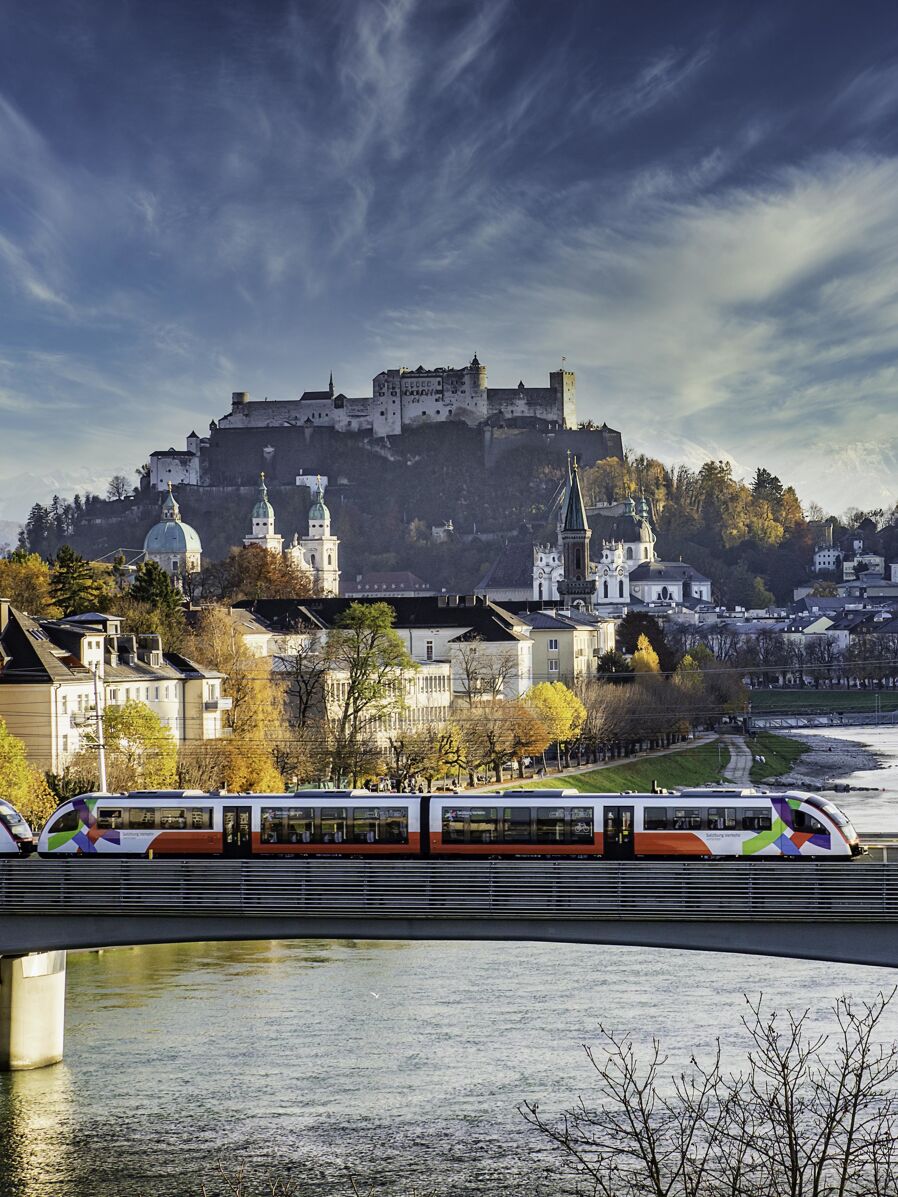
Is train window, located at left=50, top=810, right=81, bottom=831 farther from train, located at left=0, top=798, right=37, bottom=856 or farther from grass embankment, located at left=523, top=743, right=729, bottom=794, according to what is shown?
grass embankment, located at left=523, top=743, right=729, bottom=794

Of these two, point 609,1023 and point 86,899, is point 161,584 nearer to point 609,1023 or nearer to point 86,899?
point 609,1023

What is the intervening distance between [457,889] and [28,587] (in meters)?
71.3

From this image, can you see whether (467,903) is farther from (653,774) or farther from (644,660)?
(644,660)

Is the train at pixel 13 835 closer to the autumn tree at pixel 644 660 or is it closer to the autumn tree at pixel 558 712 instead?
the autumn tree at pixel 558 712

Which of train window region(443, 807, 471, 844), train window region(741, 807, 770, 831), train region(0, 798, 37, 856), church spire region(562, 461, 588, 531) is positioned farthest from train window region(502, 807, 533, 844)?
church spire region(562, 461, 588, 531)

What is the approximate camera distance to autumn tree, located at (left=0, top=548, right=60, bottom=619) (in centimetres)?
9112

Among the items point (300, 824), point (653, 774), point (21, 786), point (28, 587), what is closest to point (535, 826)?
point (300, 824)

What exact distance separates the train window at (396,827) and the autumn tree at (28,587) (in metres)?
57.1

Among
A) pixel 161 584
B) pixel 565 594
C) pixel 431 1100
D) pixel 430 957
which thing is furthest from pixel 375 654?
pixel 565 594

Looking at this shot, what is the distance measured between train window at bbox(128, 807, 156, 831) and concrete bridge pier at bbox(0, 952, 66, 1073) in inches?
104

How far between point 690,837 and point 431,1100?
6347 mm

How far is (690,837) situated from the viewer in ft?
111

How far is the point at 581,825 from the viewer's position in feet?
111

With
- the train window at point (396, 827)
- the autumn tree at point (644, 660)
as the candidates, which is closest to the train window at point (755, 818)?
the train window at point (396, 827)
